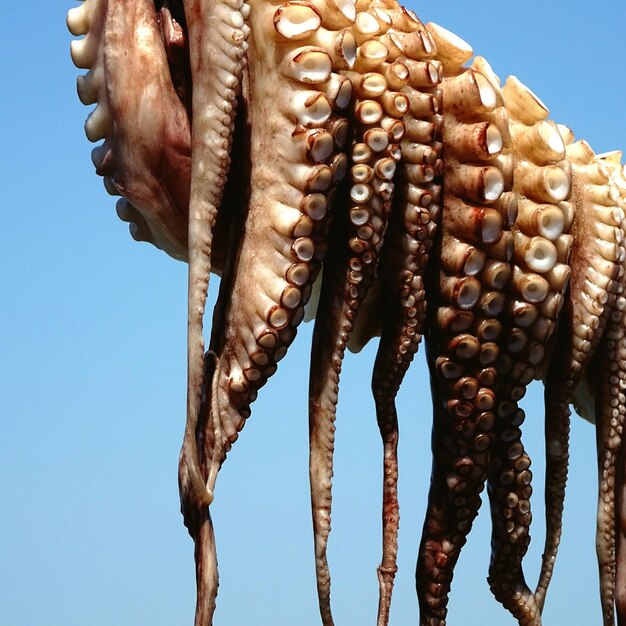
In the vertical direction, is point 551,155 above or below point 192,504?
above

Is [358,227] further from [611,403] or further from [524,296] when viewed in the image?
[611,403]

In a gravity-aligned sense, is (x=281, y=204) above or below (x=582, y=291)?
below

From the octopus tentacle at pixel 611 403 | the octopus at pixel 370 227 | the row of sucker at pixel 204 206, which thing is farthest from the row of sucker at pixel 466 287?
the row of sucker at pixel 204 206

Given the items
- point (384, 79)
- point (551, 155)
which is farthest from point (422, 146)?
point (551, 155)

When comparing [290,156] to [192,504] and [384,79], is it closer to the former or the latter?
[384,79]

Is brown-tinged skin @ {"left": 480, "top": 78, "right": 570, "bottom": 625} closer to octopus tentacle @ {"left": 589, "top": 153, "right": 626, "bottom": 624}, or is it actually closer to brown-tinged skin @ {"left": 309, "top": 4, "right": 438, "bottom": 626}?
octopus tentacle @ {"left": 589, "top": 153, "right": 626, "bottom": 624}

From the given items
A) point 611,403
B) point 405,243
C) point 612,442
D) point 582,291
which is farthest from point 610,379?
point 405,243
